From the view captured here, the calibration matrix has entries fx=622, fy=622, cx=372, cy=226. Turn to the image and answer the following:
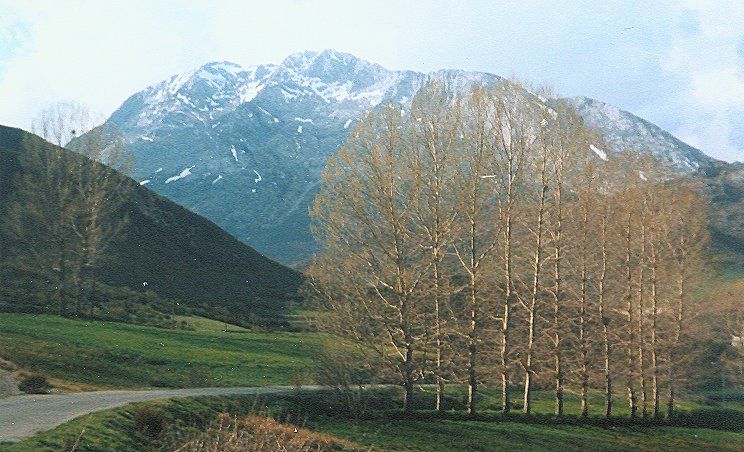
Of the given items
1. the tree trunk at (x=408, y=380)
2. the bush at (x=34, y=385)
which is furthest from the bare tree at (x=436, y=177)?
the bush at (x=34, y=385)

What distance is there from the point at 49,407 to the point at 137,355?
64.1ft

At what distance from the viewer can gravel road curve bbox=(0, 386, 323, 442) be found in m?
16.0

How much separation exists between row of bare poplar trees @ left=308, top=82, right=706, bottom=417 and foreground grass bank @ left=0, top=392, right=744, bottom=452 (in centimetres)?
173

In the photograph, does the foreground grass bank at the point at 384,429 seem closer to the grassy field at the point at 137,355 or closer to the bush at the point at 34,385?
the grassy field at the point at 137,355

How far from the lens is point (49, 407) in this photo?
63.4 ft

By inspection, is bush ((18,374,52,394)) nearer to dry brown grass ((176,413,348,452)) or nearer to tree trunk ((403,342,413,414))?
dry brown grass ((176,413,348,452))

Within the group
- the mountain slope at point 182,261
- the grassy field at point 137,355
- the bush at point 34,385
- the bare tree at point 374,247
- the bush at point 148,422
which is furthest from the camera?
the mountain slope at point 182,261

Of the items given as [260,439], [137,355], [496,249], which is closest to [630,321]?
[496,249]

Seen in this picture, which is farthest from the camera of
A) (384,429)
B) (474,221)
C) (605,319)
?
(605,319)

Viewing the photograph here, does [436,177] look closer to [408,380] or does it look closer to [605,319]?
[408,380]

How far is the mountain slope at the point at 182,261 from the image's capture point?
10369 cm

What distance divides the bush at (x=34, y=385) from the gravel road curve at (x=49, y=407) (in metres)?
0.92

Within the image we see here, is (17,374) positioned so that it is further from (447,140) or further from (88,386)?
(447,140)

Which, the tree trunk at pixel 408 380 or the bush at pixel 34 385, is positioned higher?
the tree trunk at pixel 408 380
